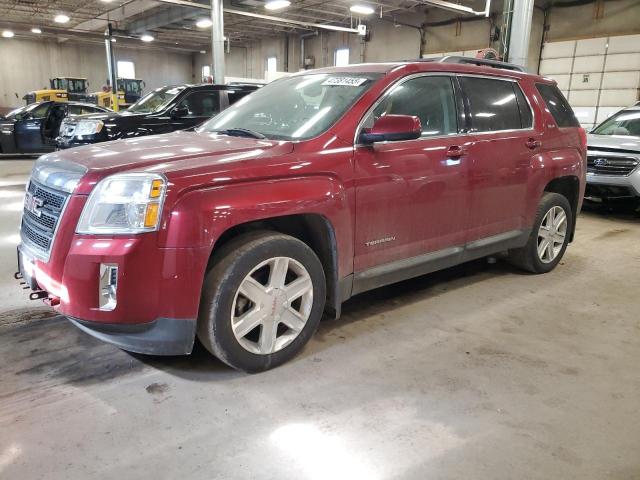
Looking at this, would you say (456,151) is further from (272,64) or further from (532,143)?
(272,64)

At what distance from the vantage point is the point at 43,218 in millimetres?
2604

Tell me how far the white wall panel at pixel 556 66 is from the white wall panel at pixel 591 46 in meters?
0.39

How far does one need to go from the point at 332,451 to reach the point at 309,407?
0.34 meters

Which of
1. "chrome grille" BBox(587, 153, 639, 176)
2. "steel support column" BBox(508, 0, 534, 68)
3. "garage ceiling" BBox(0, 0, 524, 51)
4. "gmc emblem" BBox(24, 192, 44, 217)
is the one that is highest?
"garage ceiling" BBox(0, 0, 524, 51)

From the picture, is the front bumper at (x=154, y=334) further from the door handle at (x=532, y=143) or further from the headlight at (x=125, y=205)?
the door handle at (x=532, y=143)

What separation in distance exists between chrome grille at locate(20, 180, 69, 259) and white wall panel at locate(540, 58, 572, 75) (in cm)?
1613

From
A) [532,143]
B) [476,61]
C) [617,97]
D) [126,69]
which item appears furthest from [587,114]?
[126,69]

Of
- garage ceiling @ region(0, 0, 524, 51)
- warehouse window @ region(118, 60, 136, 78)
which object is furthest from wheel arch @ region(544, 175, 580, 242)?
warehouse window @ region(118, 60, 136, 78)

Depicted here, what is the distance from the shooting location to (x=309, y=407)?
2445mm

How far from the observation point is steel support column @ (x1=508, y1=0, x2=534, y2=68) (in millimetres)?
8227

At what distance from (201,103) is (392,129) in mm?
6825

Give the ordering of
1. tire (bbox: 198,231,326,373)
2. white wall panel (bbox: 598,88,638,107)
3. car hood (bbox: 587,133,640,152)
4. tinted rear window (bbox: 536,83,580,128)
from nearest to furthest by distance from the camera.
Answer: tire (bbox: 198,231,326,373) < tinted rear window (bbox: 536,83,580,128) < car hood (bbox: 587,133,640,152) < white wall panel (bbox: 598,88,638,107)

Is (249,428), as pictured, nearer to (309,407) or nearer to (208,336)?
(309,407)

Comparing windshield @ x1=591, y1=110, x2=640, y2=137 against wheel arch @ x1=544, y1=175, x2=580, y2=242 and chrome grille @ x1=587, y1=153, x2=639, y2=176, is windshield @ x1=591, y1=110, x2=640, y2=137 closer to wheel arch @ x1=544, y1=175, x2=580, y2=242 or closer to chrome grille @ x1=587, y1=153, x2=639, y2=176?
chrome grille @ x1=587, y1=153, x2=639, y2=176
